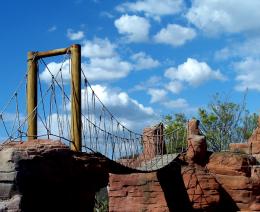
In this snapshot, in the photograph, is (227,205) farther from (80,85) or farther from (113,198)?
(80,85)

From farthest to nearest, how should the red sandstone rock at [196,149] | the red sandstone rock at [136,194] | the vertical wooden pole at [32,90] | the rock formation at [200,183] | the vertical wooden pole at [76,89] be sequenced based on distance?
the red sandstone rock at [136,194]
the red sandstone rock at [196,149]
the rock formation at [200,183]
the vertical wooden pole at [32,90]
the vertical wooden pole at [76,89]

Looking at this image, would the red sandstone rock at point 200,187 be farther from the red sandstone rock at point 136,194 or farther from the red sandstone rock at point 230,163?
the red sandstone rock at point 136,194

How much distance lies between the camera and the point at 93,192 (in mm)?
9117

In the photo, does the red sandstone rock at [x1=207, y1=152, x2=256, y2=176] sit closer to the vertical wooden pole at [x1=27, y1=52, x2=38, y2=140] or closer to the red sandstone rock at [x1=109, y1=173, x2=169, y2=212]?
the red sandstone rock at [x1=109, y1=173, x2=169, y2=212]

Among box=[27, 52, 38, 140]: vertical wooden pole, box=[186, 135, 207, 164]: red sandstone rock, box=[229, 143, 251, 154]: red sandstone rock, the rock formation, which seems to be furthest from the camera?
box=[229, 143, 251, 154]: red sandstone rock

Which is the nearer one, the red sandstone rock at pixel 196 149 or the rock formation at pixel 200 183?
the rock formation at pixel 200 183

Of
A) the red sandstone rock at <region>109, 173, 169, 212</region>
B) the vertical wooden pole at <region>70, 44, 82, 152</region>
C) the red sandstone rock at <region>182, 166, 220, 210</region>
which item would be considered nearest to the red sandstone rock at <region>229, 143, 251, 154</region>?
the red sandstone rock at <region>182, 166, 220, 210</region>

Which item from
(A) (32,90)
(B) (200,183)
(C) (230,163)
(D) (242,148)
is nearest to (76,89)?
(A) (32,90)

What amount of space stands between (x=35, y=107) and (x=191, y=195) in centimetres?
607

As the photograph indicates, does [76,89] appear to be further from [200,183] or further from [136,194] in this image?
[136,194]

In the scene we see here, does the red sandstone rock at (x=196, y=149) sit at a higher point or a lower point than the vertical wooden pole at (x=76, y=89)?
lower

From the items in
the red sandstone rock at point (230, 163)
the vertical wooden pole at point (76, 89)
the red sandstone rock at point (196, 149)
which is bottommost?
the red sandstone rock at point (230, 163)

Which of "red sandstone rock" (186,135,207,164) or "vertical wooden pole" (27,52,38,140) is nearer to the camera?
"vertical wooden pole" (27,52,38,140)

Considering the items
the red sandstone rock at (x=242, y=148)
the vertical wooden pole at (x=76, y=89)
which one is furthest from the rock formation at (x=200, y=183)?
the vertical wooden pole at (x=76, y=89)
